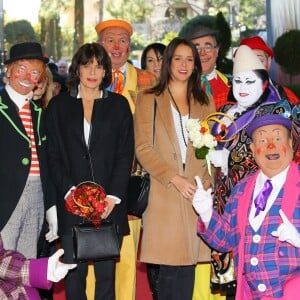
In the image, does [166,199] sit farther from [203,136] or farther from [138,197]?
[203,136]

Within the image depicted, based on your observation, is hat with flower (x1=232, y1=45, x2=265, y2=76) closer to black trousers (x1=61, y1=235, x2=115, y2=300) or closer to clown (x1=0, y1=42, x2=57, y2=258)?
clown (x1=0, y1=42, x2=57, y2=258)

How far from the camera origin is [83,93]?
4.95 meters

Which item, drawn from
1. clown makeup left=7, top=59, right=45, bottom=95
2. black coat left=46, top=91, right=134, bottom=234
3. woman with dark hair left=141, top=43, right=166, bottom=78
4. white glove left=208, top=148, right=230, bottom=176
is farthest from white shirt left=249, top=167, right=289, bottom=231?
woman with dark hair left=141, top=43, right=166, bottom=78

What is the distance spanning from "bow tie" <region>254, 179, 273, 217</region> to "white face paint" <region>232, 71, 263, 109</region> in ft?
3.00

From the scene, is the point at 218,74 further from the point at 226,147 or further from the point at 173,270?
the point at 173,270

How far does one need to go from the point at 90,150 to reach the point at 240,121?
943mm

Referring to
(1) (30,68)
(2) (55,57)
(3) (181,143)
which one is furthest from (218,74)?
(2) (55,57)

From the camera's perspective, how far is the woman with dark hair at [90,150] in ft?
15.6

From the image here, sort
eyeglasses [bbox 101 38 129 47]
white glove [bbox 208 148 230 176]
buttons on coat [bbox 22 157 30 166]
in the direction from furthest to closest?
1. eyeglasses [bbox 101 38 129 47]
2. white glove [bbox 208 148 230 176]
3. buttons on coat [bbox 22 157 30 166]

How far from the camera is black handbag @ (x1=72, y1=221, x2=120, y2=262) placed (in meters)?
4.54

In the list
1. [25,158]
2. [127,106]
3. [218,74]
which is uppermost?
[218,74]

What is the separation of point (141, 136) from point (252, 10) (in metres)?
13.7

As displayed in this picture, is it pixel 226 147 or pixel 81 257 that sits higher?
pixel 226 147

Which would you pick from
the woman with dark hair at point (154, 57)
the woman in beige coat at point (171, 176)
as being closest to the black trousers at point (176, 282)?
the woman in beige coat at point (171, 176)
